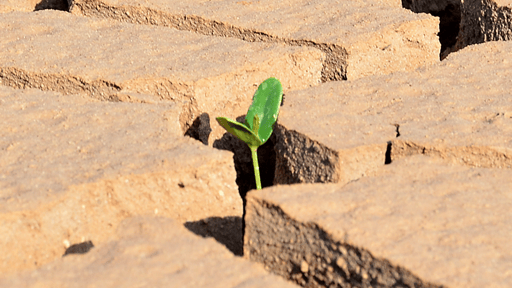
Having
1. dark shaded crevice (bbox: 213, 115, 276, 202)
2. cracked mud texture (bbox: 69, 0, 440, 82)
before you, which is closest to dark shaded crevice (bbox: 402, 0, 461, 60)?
cracked mud texture (bbox: 69, 0, 440, 82)

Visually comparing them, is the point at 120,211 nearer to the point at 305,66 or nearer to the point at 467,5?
the point at 305,66

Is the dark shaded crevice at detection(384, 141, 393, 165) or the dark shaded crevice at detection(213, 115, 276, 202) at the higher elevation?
the dark shaded crevice at detection(384, 141, 393, 165)

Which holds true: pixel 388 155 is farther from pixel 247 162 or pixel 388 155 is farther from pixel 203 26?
pixel 203 26

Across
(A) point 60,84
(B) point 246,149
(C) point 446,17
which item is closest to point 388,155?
(B) point 246,149

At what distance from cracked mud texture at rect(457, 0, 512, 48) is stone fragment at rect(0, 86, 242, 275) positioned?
1685mm

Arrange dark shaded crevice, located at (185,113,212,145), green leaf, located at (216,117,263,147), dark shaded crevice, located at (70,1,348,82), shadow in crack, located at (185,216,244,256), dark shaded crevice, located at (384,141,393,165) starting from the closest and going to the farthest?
shadow in crack, located at (185,216,244,256)
dark shaded crevice, located at (384,141,393,165)
green leaf, located at (216,117,263,147)
dark shaded crevice, located at (185,113,212,145)
dark shaded crevice, located at (70,1,348,82)

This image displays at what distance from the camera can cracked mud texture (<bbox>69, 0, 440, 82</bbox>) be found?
3037mm

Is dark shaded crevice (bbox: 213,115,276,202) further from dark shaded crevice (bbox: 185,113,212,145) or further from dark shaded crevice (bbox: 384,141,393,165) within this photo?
dark shaded crevice (bbox: 384,141,393,165)

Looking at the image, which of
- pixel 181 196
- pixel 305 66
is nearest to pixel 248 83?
pixel 305 66

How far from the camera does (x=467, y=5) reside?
3.46 meters

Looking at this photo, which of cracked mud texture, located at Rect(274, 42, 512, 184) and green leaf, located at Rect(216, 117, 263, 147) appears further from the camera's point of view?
green leaf, located at Rect(216, 117, 263, 147)

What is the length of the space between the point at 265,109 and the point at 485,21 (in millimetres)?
1426

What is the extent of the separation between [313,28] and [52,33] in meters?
1.19

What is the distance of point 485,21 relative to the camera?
335 centimetres
